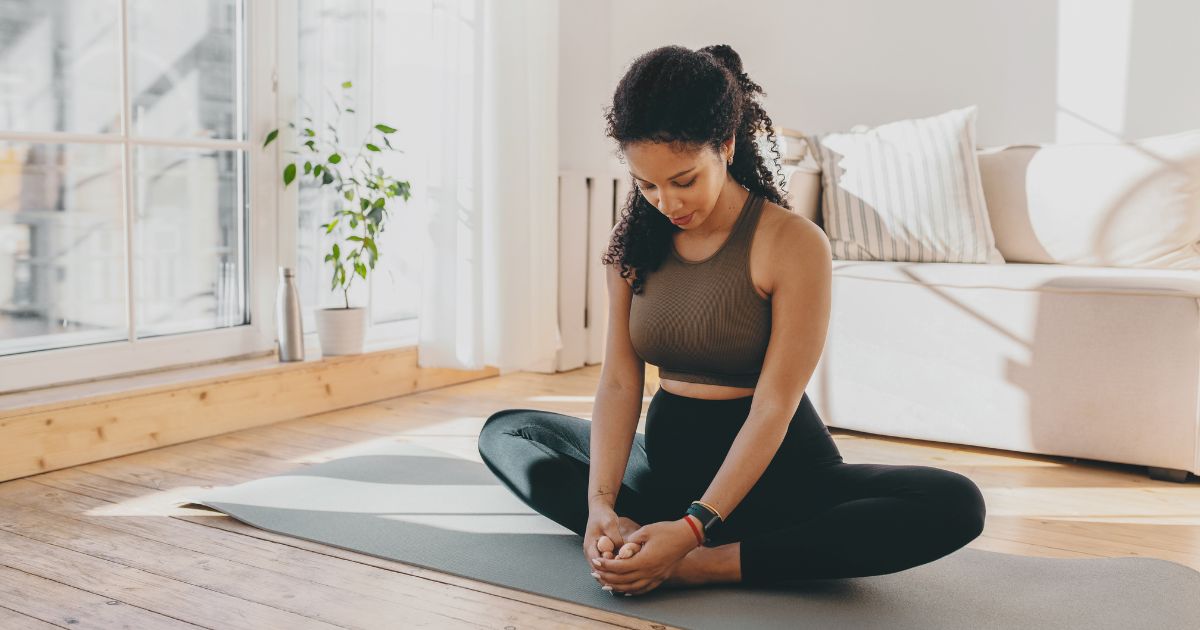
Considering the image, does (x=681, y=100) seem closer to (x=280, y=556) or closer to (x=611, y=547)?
(x=611, y=547)

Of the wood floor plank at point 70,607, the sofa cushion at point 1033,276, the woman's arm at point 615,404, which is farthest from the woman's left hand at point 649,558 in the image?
the sofa cushion at point 1033,276

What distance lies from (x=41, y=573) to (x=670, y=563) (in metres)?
1.01

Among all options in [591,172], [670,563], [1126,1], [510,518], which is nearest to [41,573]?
[510,518]

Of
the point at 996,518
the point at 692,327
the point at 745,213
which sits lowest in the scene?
the point at 996,518

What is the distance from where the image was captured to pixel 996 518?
2148 millimetres

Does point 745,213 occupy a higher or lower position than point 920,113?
lower

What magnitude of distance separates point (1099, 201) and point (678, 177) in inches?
79.0

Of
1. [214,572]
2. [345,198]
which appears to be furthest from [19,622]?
[345,198]

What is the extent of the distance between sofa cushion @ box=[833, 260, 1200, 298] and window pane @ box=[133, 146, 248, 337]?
1.69 m

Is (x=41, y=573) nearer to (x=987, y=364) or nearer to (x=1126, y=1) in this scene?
(x=987, y=364)

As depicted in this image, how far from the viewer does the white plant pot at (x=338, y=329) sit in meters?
3.08

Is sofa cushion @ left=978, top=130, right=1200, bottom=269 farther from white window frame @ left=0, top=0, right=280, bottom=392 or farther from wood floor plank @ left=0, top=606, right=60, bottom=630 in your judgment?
wood floor plank @ left=0, top=606, right=60, bottom=630

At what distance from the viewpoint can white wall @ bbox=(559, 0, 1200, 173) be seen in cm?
330

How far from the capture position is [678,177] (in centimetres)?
151
